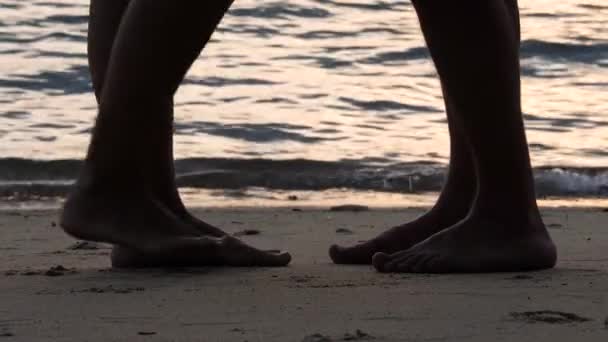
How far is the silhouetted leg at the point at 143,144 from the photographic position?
104 inches

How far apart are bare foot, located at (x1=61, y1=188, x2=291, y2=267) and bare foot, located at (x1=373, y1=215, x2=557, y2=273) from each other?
0.28 m

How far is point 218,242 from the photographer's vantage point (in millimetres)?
2887

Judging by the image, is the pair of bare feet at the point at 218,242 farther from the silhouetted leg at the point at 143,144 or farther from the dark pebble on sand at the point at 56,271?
the dark pebble on sand at the point at 56,271

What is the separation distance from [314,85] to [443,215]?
5.04 metres

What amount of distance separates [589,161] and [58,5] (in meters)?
6.23

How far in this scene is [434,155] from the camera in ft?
20.4

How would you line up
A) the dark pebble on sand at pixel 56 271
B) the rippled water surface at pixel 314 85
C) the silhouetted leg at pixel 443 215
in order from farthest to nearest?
the rippled water surface at pixel 314 85, the silhouetted leg at pixel 443 215, the dark pebble on sand at pixel 56 271

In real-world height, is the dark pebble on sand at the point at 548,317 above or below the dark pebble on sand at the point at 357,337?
below

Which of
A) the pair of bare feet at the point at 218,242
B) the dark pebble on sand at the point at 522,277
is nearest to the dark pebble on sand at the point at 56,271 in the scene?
the pair of bare feet at the point at 218,242

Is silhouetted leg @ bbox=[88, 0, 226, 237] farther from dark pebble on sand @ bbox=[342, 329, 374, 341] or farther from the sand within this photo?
dark pebble on sand @ bbox=[342, 329, 374, 341]

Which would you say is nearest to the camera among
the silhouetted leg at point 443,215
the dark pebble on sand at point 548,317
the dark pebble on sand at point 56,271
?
the dark pebble on sand at point 548,317

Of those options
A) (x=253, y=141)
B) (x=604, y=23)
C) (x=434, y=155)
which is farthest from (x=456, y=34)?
(x=604, y=23)

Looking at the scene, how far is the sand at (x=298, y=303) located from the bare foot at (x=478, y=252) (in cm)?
5

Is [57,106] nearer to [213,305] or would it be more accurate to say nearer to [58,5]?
[58,5]
